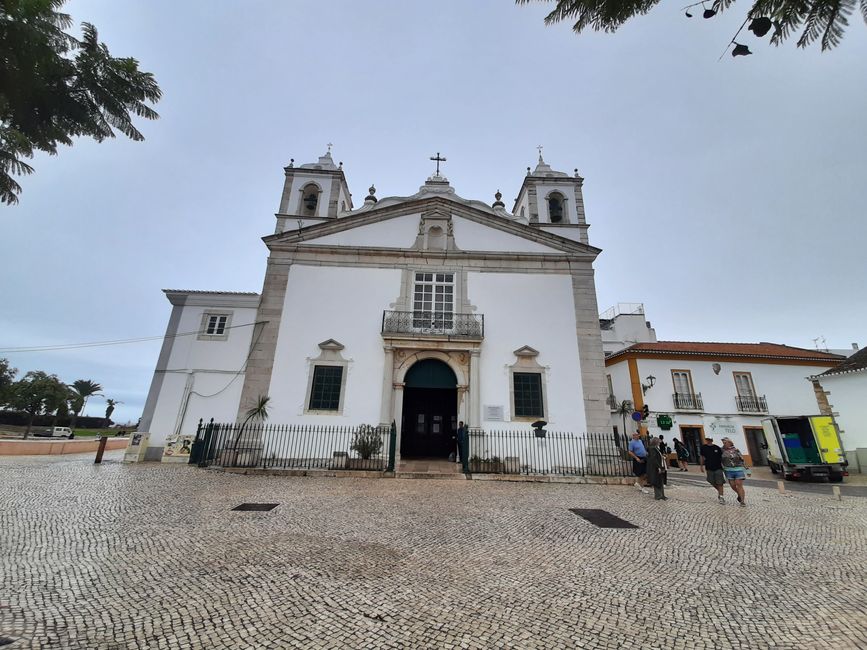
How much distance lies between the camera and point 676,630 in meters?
2.64

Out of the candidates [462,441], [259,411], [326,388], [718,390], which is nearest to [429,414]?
[462,441]

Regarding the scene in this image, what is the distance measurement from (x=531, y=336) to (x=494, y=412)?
317 centimetres

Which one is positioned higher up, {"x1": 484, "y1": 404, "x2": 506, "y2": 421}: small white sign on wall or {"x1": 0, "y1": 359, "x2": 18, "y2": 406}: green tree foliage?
{"x1": 0, "y1": 359, "x2": 18, "y2": 406}: green tree foliage

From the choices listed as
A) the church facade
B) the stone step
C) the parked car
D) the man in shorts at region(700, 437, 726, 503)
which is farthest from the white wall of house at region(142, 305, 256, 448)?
the parked car

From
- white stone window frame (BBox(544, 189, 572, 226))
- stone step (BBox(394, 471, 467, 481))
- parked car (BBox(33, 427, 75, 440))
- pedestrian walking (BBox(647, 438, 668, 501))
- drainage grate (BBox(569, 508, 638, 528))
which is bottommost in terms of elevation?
drainage grate (BBox(569, 508, 638, 528))

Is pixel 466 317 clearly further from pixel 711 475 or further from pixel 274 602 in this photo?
pixel 274 602

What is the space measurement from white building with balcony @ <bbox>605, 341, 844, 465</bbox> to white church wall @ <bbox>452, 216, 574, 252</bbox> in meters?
9.86

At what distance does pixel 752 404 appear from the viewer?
1953cm

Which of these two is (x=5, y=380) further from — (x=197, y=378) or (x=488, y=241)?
(x=488, y=241)

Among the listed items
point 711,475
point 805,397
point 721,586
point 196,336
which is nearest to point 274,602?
point 721,586

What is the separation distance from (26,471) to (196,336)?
564 cm

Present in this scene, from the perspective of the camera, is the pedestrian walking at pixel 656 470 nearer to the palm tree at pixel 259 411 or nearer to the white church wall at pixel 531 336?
the white church wall at pixel 531 336

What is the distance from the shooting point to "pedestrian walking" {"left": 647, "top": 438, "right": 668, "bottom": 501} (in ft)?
27.1

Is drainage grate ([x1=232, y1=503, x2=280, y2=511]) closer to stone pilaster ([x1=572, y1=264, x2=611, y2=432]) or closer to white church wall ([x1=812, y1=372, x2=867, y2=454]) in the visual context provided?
stone pilaster ([x1=572, y1=264, x2=611, y2=432])
